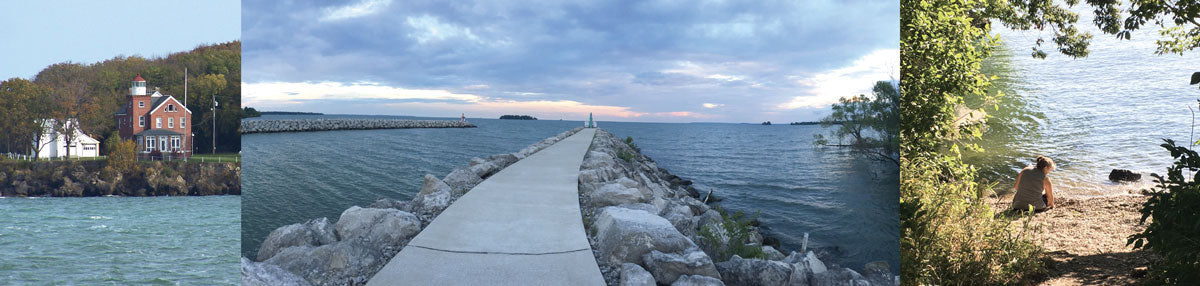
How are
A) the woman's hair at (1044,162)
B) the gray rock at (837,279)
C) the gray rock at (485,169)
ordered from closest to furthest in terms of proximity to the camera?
the gray rock at (837,279)
the woman's hair at (1044,162)
the gray rock at (485,169)

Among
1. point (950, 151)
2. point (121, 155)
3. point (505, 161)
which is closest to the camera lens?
point (950, 151)

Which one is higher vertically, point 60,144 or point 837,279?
point 837,279

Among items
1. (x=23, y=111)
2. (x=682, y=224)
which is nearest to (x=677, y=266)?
(x=682, y=224)

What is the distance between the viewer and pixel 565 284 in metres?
3.04

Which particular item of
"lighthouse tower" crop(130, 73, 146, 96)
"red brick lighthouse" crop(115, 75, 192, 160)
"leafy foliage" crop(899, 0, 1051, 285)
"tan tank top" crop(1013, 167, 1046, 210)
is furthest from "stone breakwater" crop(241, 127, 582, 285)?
"lighthouse tower" crop(130, 73, 146, 96)

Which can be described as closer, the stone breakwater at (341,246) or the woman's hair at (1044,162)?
the stone breakwater at (341,246)

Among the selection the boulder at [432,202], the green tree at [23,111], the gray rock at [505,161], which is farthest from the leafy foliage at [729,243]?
the green tree at [23,111]

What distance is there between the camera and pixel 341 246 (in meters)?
3.46

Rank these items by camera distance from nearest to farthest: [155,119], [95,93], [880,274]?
[880,274], [155,119], [95,93]

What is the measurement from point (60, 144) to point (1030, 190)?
145 feet

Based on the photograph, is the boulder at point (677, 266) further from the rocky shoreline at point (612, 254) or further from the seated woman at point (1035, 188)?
the seated woman at point (1035, 188)

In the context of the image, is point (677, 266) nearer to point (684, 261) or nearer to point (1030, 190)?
point (684, 261)

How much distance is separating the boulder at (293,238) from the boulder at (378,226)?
162 millimetres

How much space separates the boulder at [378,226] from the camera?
4060 millimetres
